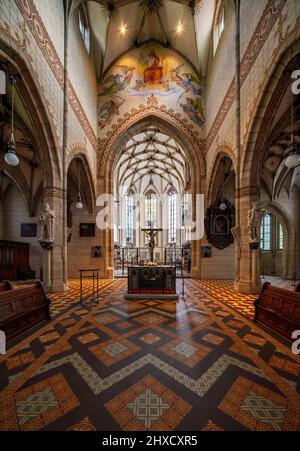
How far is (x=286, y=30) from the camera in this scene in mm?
4965

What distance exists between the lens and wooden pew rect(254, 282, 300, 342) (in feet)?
12.3

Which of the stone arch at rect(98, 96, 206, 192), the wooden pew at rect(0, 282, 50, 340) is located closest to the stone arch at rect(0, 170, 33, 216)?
the stone arch at rect(98, 96, 206, 192)

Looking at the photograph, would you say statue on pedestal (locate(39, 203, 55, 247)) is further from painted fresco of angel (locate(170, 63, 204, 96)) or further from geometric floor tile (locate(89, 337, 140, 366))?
painted fresco of angel (locate(170, 63, 204, 96))

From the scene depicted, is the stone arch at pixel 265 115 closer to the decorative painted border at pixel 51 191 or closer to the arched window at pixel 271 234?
the decorative painted border at pixel 51 191

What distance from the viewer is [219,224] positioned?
11.9 meters

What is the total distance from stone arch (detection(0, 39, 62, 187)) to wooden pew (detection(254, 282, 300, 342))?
8.08m

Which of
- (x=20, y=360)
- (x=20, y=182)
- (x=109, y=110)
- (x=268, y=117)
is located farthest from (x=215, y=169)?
(x=20, y=182)

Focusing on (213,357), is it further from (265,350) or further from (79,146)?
(79,146)

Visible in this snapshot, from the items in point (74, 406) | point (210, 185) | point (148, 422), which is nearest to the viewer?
point (148, 422)

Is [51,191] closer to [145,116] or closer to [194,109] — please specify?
[145,116]

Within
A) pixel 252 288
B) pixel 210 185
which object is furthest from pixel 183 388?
pixel 210 185

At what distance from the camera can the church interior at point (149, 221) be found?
7.85 feet

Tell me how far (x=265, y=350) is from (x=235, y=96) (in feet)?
29.4

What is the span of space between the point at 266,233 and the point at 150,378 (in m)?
16.6
